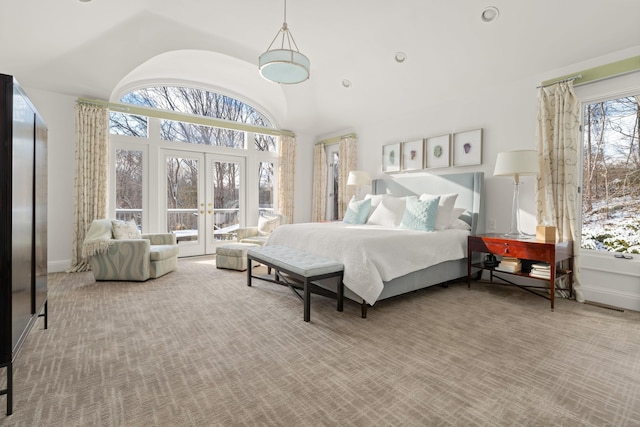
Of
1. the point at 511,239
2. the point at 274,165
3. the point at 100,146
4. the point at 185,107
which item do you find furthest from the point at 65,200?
the point at 511,239

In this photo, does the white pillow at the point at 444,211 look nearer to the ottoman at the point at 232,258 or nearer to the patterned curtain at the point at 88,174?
the ottoman at the point at 232,258

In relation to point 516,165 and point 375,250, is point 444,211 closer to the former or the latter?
point 516,165

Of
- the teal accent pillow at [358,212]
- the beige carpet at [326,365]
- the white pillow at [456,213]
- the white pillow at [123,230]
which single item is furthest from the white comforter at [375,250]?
the white pillow at [123,230]

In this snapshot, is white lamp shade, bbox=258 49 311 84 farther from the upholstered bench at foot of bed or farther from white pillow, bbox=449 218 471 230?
white pillow, bbox=449 218 471 230

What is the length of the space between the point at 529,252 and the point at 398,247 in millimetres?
1365

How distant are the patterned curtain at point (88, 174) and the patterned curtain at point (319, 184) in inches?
154

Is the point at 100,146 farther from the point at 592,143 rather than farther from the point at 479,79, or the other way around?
the point at 592,143

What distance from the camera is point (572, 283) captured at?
344cm

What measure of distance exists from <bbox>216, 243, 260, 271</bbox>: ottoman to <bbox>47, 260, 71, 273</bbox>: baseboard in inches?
85.2

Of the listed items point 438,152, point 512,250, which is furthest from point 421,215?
point 438,152

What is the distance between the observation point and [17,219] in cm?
159

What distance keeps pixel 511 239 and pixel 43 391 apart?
4038mm

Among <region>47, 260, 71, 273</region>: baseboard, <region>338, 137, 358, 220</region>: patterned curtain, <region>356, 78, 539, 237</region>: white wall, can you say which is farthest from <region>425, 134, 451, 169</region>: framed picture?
<region>47, 260, 71, 273</region>: baseboard

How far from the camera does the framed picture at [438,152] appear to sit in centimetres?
473
